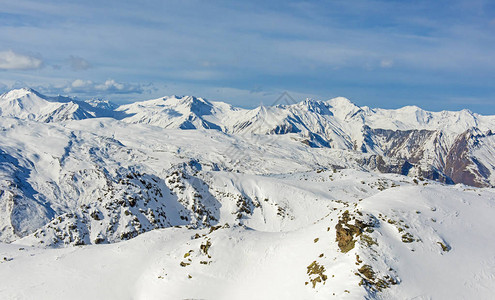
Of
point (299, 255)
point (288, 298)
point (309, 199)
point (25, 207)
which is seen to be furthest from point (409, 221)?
point (25, 207)

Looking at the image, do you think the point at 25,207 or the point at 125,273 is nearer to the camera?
the point at 125,273

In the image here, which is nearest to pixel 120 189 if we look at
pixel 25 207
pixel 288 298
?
pixel 288 298

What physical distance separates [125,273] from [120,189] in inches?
2017

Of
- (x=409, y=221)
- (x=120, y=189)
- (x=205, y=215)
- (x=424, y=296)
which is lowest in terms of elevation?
(x=205, y=215)

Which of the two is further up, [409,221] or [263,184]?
[409,221]

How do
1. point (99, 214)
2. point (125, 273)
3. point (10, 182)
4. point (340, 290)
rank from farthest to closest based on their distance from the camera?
point (10, 182), point (99, 214), point (125, 273), point (340, 290)

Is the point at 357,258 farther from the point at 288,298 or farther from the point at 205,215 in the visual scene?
the point at 205,215

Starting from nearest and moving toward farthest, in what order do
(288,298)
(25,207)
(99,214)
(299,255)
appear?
(288,298) → (299,255) → (99,214) → (25,207)

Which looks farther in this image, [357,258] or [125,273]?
[125,273]

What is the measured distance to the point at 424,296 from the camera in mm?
34219

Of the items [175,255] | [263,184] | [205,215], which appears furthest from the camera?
[263,184]

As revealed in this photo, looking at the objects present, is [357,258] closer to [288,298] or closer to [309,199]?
[288,298]

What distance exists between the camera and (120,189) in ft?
313

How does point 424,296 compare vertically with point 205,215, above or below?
above
